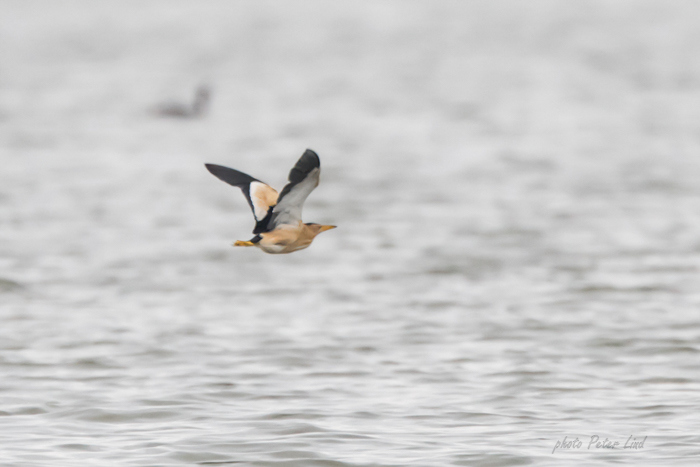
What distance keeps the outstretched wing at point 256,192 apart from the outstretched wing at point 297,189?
10cm

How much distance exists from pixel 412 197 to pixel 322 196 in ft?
4.30

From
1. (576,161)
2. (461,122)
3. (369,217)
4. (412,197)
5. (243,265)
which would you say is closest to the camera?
(243,265)

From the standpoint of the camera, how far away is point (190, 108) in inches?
938

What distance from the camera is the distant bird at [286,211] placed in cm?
575

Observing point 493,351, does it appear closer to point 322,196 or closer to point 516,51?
point 322,196

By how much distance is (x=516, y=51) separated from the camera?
33.4 m

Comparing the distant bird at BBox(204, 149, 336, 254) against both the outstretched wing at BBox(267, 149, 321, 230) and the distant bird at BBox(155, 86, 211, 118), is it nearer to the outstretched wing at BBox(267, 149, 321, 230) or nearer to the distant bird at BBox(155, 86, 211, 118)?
the outstretched wing at BBox(267, 149, 321, 230)

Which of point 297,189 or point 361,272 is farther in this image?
point 361,272

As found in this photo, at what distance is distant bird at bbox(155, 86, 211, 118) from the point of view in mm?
23562

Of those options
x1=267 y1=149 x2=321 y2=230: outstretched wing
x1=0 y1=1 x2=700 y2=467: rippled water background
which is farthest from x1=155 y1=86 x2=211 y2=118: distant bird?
x1=267 y1=149 x2=321 y2=230: outstretched wing

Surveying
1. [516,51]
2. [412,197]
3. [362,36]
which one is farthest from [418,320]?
[362,36]

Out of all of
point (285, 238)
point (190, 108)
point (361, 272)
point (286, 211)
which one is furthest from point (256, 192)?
point (190, 108)

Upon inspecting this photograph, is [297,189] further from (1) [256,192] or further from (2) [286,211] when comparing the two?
(1) [256,192]

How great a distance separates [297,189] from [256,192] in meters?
0.55
